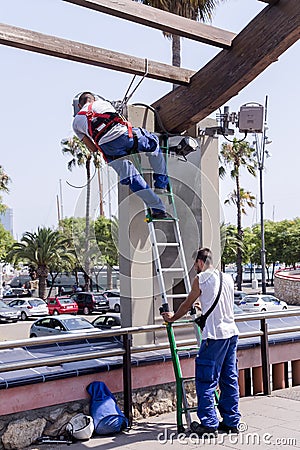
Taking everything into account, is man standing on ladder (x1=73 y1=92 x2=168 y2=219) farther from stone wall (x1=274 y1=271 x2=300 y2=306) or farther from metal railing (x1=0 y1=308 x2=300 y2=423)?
stone wall (x1=274 y1=271 x2=300 y2=306)

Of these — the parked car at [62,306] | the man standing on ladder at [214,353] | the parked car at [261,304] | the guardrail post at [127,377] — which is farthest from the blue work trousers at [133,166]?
the parked car at [62,306]

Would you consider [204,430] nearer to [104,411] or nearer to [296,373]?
[104,411]

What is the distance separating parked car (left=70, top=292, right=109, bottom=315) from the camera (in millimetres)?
36281

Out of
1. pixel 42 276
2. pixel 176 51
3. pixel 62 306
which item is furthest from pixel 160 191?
pixel 42 276

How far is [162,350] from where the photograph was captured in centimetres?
666

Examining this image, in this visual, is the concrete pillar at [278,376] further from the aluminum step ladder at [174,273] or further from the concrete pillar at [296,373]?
the aluminum step ladder at [174,273]

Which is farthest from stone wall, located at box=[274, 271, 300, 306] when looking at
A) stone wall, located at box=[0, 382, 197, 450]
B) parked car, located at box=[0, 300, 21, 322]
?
stone wall, located at box=[0, 382, 197, 450]

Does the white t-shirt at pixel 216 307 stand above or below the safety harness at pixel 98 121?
below

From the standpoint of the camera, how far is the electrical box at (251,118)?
7551mm

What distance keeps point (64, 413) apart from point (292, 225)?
180 feet

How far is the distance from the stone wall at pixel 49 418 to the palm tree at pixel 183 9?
56.5 feet

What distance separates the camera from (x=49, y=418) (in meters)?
5.50

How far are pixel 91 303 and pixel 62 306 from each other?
92.2 inches

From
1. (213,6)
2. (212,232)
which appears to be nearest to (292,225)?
(213,6)
